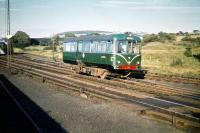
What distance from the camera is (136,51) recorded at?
920 inches

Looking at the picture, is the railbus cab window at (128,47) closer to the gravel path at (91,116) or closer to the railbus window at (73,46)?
the gravel path at (91,116)

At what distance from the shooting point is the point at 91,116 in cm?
1260

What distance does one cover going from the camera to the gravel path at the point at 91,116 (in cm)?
1077

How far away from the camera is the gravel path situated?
424 inches

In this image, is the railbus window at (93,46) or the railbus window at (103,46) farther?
the railbus window at (93,46)

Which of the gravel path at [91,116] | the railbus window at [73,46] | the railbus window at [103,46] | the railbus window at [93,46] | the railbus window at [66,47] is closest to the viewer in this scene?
the gravel path at [91,116]

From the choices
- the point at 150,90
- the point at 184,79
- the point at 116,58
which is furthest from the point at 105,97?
the point at 184,79

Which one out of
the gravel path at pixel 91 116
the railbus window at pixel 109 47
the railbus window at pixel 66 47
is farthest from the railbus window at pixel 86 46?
the gravel path at pixel 91 116

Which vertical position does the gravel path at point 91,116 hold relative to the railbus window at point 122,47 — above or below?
below

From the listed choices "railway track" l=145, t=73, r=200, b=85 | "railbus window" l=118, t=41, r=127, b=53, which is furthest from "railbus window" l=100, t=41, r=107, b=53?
"railway track" l=145, t=73, r=200, b=85

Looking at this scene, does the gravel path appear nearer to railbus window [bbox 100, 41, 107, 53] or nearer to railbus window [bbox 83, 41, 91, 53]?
railbus window [bbox 100, 41, 107, 53]

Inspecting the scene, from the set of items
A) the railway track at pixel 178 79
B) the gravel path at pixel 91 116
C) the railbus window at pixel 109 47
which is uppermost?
the railbus window at pixel 109 47

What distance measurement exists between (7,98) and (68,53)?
50.6 ft

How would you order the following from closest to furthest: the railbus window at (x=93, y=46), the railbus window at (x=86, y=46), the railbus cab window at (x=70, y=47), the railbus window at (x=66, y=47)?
the railbus window at (x=93, y=46)
the railbus window at (x=86, y=46)
the railbus cab window at (x=70, y=47)
the railbus window at (x=66, y=47)
